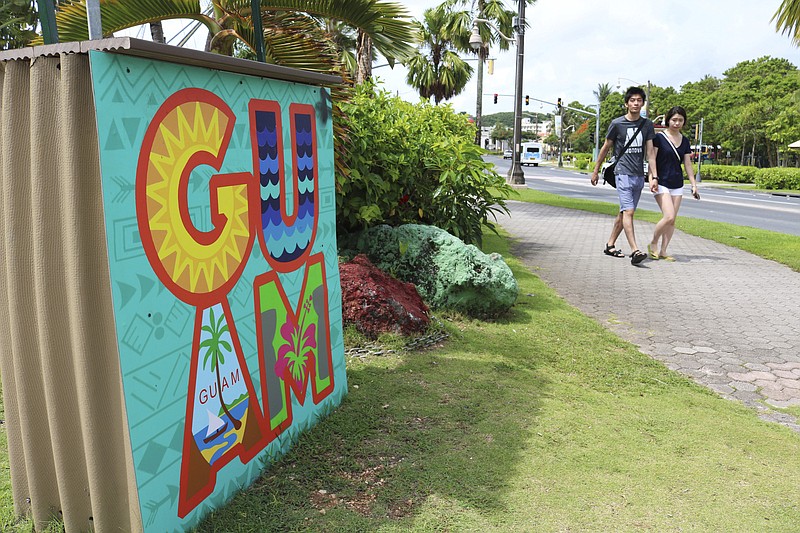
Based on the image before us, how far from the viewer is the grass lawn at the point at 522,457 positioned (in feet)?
9.40

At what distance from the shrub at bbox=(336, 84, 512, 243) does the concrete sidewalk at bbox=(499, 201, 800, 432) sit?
1429 mm

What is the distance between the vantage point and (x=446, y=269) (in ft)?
19.6

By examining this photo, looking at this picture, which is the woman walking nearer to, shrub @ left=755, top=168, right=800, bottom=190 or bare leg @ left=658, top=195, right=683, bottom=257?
bare leg @ left=658, top=195, right=683, bottom=257

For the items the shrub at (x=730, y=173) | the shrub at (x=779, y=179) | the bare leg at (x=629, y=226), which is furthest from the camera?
the shrub at (x=730, y=173)

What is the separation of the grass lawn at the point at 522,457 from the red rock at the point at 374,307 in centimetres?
35

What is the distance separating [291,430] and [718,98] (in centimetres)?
6316

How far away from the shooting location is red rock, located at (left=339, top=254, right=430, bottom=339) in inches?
202

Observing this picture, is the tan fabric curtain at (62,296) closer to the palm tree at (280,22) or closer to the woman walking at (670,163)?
the palm tree at (280,22)

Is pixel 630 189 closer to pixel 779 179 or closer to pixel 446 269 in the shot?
pixel 446 269

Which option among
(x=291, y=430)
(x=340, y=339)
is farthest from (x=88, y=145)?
(x=340, y=339)

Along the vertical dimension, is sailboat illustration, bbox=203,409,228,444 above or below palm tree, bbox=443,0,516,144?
below

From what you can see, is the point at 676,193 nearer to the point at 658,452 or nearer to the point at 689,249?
the point at 689,249

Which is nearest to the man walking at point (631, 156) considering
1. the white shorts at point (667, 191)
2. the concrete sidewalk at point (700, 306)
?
the white shorts at point (667, 191)

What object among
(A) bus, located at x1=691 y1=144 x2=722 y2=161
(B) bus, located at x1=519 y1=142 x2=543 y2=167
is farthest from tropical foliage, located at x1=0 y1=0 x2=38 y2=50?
(B) bus, located at x1=519 y1=142 x2=543 y2=167
